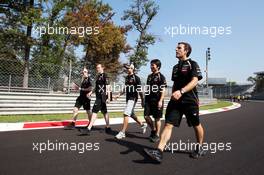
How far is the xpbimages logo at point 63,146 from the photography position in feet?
16.6

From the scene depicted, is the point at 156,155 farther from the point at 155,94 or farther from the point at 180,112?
the point at 155,94

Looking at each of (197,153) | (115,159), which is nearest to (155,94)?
(197,153)

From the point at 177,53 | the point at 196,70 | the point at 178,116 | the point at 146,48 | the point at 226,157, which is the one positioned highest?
the point at 146,48

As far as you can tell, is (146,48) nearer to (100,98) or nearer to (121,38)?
(121,38)

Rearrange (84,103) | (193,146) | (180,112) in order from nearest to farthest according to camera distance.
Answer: (180,112)
(193,146)
(84,103)

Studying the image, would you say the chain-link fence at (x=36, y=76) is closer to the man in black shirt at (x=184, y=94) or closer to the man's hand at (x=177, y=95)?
the man in black shirt at (x=184, y=94)

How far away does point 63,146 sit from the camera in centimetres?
531

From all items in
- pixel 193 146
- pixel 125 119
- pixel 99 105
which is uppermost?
pixel 99 105

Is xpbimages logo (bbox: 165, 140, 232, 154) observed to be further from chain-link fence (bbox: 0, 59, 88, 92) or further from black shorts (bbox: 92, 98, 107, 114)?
chain-link fence (bbox: 0, 59, 88, 92)

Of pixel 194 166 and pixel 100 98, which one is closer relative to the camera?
pixel 194 166

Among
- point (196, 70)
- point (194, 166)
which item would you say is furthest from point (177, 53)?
point (194, 166)

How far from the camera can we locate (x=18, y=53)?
2070cm

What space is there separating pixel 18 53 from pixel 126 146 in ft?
58.2

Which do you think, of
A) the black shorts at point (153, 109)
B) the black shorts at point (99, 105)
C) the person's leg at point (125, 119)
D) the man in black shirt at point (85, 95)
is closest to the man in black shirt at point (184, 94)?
the black shorts at point (153, 109)
